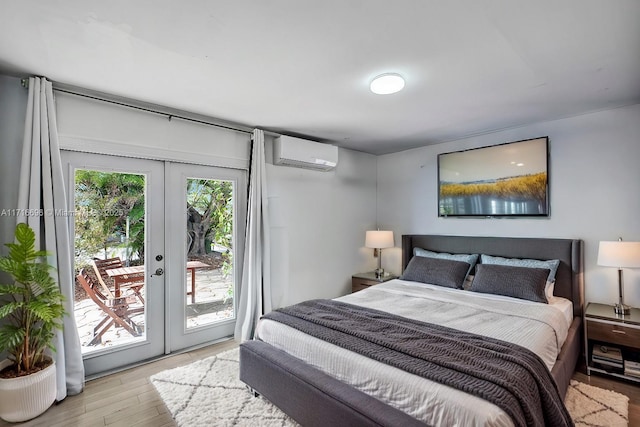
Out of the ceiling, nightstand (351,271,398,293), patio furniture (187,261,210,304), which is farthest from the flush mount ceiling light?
nightstand (351,271,398,293)

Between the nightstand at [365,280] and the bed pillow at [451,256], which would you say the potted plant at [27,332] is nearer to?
the nightstand at [365,280]

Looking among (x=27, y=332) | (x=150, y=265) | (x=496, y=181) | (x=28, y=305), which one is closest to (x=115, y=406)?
(x=27, y=332)

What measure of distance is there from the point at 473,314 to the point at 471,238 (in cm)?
151

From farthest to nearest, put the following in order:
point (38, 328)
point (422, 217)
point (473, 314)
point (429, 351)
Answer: point (422, 217), point (473, 314), point (38, 328), point (429, 351)

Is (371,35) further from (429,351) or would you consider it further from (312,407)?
(312,407)

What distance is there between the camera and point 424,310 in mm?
2807

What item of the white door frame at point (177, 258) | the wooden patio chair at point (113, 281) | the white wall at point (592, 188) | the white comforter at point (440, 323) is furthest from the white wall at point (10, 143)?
the white wall at point (592, 188)

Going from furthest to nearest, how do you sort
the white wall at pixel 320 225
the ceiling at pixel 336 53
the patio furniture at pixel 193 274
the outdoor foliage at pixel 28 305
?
1. the white wall at pixel 320 225
2. the patio furniture at pixel 193 274
3. the outdoor foliage at pixel 28 305
4. the ceiling at pixel 336 53

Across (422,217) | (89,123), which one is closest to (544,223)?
(422,217)

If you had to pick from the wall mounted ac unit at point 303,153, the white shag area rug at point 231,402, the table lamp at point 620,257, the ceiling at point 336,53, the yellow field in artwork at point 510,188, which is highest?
the ceiling at point 336,53

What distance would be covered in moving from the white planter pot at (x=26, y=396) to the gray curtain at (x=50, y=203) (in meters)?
0.17

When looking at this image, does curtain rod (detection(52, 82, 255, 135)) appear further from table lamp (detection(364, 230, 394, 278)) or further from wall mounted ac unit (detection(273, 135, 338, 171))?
table lamp (detection(364, 230, 394, 278))

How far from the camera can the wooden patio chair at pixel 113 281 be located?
289 centimetres

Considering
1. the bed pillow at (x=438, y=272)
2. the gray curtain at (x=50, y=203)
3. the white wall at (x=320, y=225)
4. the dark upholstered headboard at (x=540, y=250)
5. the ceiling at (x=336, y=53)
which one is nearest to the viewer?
the ceiling at (x=336, y=53)
